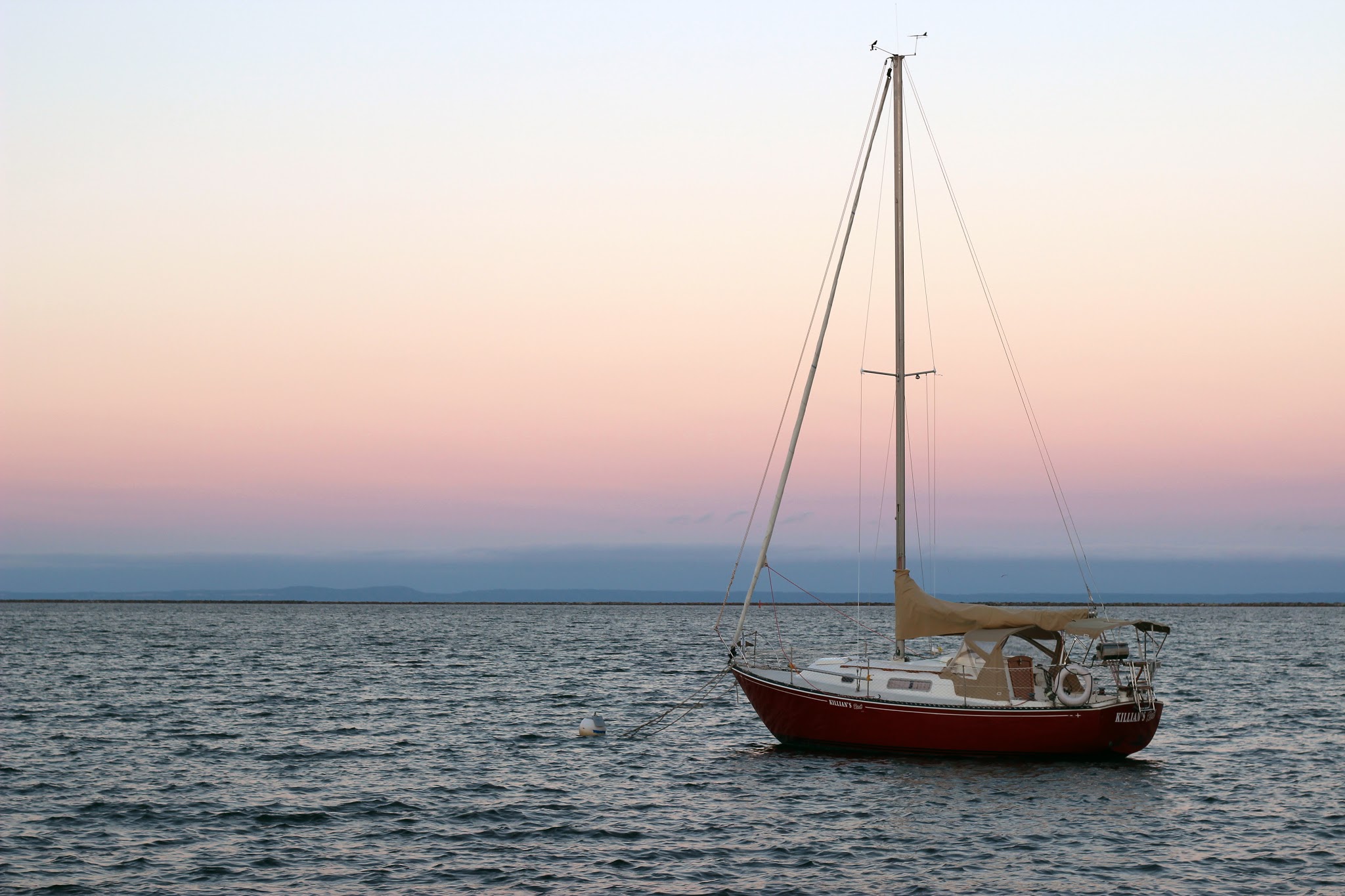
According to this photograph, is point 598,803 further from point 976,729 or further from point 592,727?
point 592,727

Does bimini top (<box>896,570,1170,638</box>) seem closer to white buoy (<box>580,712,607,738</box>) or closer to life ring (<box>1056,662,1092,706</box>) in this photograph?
life ring (<box>1056,662,1092,706</box>)

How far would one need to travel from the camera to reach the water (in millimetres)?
20203

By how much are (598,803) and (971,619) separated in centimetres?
1022

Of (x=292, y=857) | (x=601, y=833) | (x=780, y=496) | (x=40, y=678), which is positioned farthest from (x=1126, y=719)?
(x=40, y=678)

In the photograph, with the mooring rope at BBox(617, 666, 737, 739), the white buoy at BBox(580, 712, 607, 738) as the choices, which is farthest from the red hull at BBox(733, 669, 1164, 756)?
the white buoy at BBox(580, 712, 607, 738)

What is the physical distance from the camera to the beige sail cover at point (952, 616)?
2927 centimetres

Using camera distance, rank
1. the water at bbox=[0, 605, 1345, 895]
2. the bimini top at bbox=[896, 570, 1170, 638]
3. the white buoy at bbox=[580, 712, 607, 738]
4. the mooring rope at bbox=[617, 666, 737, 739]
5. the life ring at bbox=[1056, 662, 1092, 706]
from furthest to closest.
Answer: the mooring rope at bbox=[617, 666, 737, 739], the white buoy at bbox=[580, 712, 607, 738], the bimini top at bbox=[896, 570, 1170, 638], the life ring at bbox=[1056, 662, 1092, 706], the water at bbox=[0, 605, 1345, 895]

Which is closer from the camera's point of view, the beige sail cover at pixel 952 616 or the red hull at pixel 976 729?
the red hull at pixel 976 729

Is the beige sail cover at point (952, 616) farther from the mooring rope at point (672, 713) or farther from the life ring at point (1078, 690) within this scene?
the mooring rope at point (672, 713)

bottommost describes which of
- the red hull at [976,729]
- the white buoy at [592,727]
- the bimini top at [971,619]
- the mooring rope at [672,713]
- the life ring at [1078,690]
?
the mooring rope at [672,713]

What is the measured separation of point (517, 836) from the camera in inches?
906

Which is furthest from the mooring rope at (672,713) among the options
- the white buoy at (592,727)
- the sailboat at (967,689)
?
the sailboat at (967,689)

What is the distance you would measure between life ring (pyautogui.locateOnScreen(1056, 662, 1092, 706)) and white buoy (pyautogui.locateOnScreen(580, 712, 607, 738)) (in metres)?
14.3

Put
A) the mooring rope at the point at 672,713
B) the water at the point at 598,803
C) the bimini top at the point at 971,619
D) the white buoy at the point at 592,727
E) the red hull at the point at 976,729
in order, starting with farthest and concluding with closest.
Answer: the mooring rope at the point at 672,713 < the white buoy at the point at 592,727 < the bimini top at the point at 971,619 < the red hull at the point at 976,729 < the water at the point at 598,803
